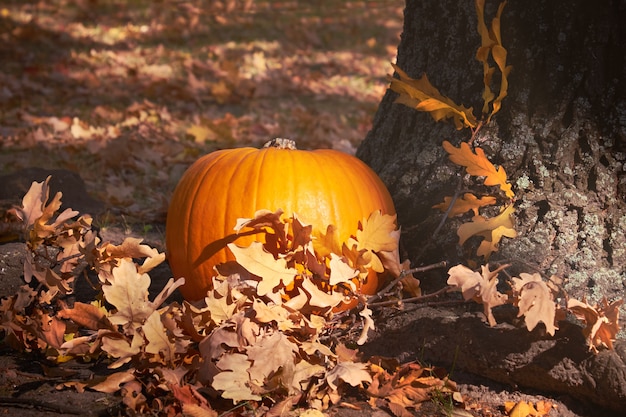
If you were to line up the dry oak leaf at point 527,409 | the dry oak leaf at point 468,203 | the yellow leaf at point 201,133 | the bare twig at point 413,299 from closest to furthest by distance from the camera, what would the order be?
1. the dry oak leaf at point 527,409
2. the bare twig at point 413,299
3. the dry oak leaf at point 468,203
4. the yellow leaf at point 201,133

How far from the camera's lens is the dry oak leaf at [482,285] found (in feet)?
7.51

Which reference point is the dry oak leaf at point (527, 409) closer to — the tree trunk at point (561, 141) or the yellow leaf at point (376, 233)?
the tree trunk at point (561, 141)

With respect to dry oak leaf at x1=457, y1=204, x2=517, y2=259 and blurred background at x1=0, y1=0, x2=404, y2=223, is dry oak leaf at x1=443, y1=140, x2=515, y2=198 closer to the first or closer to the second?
dry oak leaf at x1=457, y1=204, x2=517, y2=259

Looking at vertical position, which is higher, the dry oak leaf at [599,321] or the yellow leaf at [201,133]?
the dry oak leaf at [599,321]

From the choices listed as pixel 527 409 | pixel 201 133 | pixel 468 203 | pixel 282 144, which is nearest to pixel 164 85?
pixel 201 133

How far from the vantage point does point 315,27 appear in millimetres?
12242

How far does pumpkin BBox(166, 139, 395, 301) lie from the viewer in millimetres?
2756

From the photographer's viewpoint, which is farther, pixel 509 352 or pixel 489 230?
pixel 489 230

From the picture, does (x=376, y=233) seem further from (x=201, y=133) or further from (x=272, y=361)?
(x=201, y=133)

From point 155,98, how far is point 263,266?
5.49 meters

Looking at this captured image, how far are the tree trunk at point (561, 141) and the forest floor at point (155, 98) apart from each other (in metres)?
0.52

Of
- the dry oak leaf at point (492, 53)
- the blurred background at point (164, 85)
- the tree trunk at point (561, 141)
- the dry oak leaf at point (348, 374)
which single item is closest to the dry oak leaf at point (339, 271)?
the dry oak leaf at point (348, 374)

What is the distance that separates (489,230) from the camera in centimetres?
267

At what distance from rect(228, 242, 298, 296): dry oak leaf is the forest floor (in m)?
0.45
